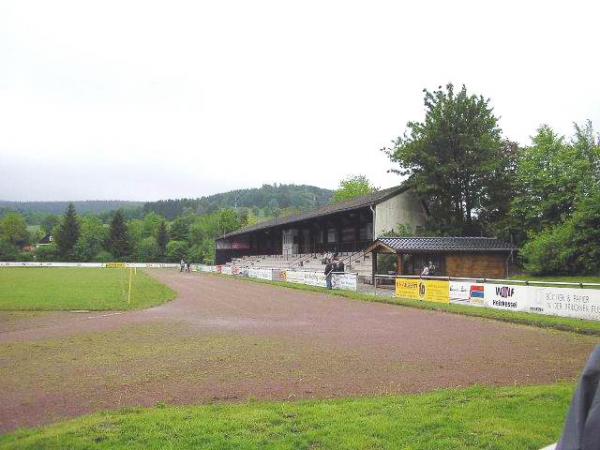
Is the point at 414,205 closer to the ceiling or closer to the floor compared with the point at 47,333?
closer to the ceiling

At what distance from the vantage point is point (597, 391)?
1592 mm

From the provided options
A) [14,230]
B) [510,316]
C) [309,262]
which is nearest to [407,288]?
[510,316]

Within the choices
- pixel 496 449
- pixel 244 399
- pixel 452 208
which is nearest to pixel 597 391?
pixel 496 449

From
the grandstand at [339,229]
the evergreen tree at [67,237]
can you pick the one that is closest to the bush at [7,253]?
the evergreen tree at [67,237]

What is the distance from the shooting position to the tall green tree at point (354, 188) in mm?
81188

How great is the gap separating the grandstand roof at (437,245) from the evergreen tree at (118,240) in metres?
89.3

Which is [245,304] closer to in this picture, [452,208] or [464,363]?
[464,363]

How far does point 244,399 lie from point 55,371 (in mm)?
3918

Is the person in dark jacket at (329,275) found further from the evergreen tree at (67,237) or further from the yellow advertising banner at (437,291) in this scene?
the evergreen tree at (67,237)

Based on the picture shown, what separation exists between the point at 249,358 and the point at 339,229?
→ 3394cm

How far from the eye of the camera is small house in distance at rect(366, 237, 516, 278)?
27.5 metres

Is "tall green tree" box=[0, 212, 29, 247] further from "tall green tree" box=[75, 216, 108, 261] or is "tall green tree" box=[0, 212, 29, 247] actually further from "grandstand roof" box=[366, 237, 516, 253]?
"grandstand roof" box=[366, 237, 516, 253]

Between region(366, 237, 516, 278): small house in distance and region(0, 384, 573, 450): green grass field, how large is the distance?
20384 millimetres

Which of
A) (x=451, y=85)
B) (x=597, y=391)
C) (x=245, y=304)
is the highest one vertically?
(x=451, y=85)
